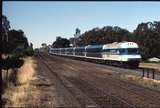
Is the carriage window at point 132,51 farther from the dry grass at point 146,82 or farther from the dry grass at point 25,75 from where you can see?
the dry grass at point 146,82

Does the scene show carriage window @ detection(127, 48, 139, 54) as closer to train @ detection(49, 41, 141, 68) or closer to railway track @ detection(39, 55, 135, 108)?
train @ detection(49, 41, 141, 68)

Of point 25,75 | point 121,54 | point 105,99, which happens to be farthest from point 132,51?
point 105,99

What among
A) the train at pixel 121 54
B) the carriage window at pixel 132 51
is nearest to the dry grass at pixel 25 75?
the train at pixel 121 54

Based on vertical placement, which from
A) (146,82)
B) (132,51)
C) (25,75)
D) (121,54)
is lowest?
(146,82)

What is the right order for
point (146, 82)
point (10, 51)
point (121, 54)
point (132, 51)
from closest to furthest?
point (146, 82)
point (132, 51)
point (121, 54)
point (10, 51)

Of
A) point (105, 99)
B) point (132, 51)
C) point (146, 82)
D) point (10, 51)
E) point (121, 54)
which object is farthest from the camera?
point (10, 51)

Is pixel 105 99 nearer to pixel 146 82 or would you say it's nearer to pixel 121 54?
pixel 146 82

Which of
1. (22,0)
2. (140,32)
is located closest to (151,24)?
(140,32)

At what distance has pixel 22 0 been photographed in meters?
14.9

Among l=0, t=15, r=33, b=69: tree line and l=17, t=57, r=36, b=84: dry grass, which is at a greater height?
l=0, t=15, r=33, b=69: tree line

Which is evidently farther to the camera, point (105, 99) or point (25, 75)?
point (25, 75)

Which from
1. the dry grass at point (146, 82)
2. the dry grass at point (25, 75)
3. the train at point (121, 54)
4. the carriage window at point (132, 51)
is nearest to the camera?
the dry grass at point (146, 82)

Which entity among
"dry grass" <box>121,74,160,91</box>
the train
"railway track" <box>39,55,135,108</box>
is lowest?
"dry grass" <box>121,74,160,91</box>

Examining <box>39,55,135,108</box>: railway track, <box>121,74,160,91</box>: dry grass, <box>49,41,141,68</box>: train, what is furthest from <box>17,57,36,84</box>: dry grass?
<box>49,41,141,68</box>: train
